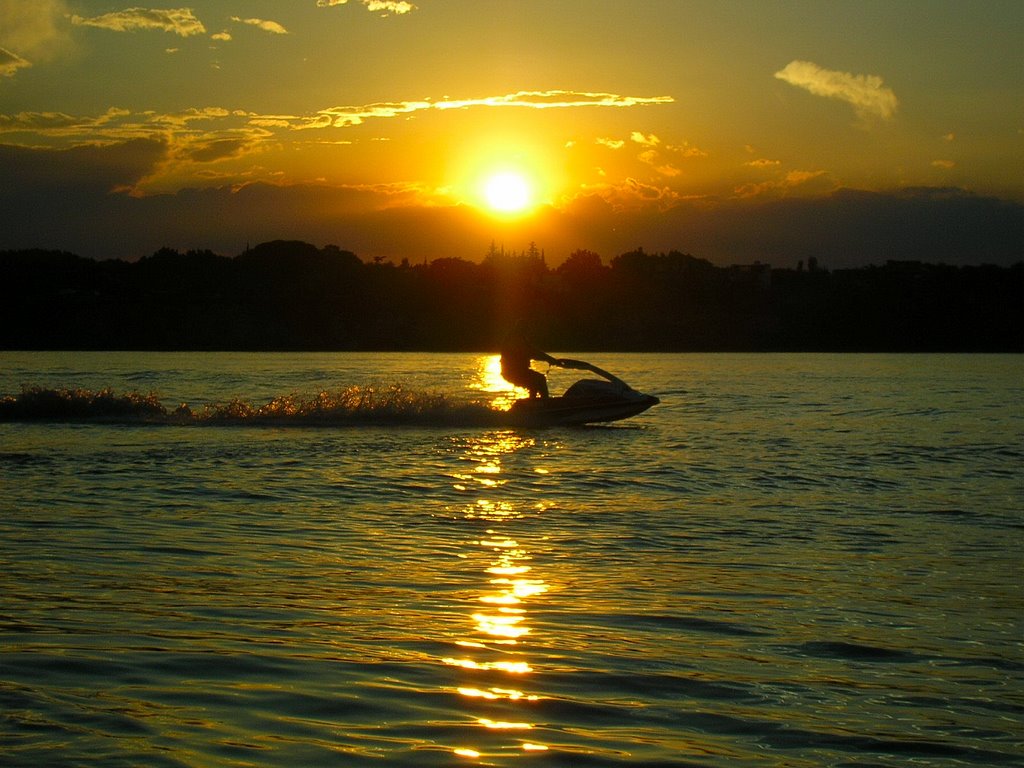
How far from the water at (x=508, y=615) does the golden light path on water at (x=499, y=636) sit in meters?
0.03

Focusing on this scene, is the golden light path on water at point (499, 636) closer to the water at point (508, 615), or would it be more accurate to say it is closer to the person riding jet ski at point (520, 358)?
the water at point (508, 615)

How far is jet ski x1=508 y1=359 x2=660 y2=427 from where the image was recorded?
95.2 feet

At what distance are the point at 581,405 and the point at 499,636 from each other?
21.1 meters

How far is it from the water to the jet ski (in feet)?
29.2

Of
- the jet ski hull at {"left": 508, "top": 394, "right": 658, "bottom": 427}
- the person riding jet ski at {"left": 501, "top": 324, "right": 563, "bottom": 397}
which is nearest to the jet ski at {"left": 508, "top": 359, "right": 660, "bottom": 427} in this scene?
the jet ski hull at {"left": 508, "top": 394, "right": 658, "bottom": 427}

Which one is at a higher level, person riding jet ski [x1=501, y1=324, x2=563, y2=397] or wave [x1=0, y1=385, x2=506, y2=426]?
person riding jet ski [x1=501, y1=324, x2=563, y2=397]

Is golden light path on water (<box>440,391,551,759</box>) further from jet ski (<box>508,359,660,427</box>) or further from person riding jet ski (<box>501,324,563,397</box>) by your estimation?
jet ski (<box>508,359,660,427</box>)

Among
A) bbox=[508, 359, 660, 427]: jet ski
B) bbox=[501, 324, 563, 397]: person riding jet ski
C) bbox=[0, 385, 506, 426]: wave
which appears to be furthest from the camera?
bbox=[0, 385, 506, 426]: wave

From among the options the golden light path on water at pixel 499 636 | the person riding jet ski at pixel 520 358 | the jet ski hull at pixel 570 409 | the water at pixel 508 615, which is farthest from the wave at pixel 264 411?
the golden light path on water at pixel 499 636

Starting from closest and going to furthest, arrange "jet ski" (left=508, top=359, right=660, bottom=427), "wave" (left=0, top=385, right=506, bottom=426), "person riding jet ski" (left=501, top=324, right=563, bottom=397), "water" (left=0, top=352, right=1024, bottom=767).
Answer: "water" (left=0, top=352, right=1024, bottom=767) → "person riding jet ski" (left=501, top=324, right=563, bottom=397) → "jet ski" (left=508, top=359, right=660, bottom=427) → "wave" (left=0, top=385, right=506, bottom=426)

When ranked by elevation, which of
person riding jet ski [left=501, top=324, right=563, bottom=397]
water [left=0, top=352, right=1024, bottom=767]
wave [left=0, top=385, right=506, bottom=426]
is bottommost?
water [left=0, top=352, right=1024, bottom=767]

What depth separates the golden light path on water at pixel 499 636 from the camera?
6.16 m

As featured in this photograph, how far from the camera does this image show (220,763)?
18.3 ft

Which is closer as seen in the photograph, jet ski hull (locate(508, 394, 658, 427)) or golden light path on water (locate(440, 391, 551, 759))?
golden light path on water (locate(440, 391, 551, 759))
